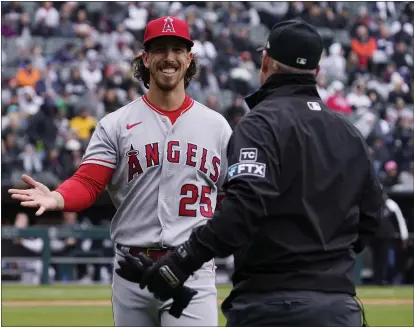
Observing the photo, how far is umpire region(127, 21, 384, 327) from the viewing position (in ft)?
12.9

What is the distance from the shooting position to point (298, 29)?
168 inches

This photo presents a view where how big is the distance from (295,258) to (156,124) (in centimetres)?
164

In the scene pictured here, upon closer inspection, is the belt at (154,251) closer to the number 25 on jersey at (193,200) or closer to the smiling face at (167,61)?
the number 25 on jersey at (193,200)

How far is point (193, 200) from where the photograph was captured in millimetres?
5312

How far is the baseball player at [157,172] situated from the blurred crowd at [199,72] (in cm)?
1317

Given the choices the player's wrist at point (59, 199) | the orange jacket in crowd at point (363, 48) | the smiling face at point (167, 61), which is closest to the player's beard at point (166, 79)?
the smiling face at point (167, 61)

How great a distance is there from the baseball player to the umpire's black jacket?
1074mm

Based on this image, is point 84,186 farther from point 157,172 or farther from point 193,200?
point 193,200

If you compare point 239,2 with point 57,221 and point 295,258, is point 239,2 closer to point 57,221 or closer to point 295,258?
point 57,221

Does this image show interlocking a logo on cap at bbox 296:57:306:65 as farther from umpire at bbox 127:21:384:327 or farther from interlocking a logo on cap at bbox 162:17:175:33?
interlocking a logo on cap at bbox 162:17:175:33

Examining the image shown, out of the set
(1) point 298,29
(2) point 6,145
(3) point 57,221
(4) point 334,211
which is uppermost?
(1) point 298,29

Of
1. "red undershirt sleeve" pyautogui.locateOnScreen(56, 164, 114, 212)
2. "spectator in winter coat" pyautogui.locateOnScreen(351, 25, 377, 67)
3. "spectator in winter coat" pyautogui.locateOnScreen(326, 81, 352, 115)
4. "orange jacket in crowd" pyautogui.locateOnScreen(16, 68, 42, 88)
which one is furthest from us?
"spectator in winter coat" pyautogui.locateOnScreen(351, 25, 377, 67)

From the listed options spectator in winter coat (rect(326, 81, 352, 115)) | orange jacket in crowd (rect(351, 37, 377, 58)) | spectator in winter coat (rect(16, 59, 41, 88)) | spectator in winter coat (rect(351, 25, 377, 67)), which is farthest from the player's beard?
orange jacket in crowd (rect(351, 37, 377, 58))

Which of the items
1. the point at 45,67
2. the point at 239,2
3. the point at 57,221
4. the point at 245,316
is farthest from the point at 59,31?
the point at 245,316
